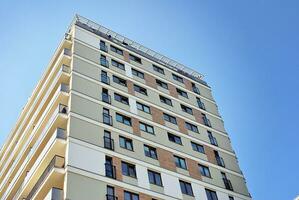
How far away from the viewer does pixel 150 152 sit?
32906mm

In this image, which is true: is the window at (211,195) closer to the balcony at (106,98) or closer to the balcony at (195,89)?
the balcony at (106,98)

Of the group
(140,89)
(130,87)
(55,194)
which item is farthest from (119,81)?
(55,194)

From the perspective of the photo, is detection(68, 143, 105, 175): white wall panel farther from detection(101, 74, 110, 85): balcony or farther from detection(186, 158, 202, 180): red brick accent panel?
detection(101, 74, 110, 85): balcony

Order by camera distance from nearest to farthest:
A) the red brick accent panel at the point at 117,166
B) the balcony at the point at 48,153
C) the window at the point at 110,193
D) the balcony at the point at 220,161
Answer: the window at the point at 110,193 → the red brick accent panel at the point at 117,166 → the balcony at the point at 48,153 → the balcony at the point at 220,161

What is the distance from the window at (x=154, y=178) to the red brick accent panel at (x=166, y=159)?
49.4 inches

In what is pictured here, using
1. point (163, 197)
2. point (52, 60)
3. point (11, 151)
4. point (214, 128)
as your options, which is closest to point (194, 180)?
point (163, 197)

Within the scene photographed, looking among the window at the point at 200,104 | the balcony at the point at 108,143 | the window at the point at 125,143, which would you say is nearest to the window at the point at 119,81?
the window at the point at 125,143

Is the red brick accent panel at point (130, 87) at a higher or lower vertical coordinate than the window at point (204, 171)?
higher

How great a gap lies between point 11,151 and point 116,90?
1673 cm

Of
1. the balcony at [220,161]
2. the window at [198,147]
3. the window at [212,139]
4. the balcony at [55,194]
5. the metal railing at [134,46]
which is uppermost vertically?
the metal railing at [134,46]

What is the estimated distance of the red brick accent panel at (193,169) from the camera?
33.7 meters

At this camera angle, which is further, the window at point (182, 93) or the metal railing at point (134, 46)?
the metal railing at point (134, 46)

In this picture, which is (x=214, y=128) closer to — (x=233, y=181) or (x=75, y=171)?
→ (x=233, y=181)

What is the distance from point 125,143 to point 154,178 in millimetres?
3520
